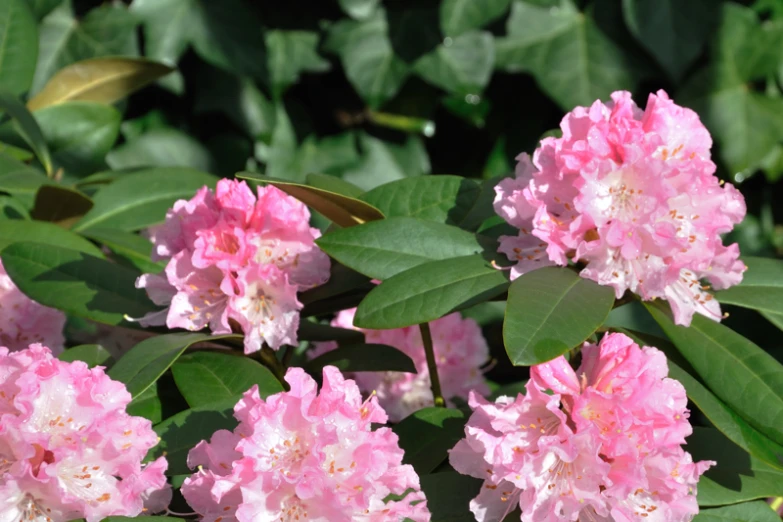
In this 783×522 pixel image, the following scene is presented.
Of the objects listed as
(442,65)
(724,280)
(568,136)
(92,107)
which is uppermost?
(568,136)

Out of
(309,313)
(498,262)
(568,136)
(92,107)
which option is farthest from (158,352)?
(92,107)

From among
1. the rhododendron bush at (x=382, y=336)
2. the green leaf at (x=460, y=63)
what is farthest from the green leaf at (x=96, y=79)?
the green leaf at (x=460, y=63)

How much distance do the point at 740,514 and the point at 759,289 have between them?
0.78 ft

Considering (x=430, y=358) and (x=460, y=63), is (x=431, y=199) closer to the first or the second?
(x=430, y=358)

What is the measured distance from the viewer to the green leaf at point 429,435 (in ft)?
3.04

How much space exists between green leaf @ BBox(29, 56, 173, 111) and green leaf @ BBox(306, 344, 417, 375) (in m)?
0.71

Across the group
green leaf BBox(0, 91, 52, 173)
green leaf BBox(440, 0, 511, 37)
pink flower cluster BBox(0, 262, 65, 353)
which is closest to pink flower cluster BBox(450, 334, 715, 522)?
pink flower cluster BBox(0, 262, 65, 353)

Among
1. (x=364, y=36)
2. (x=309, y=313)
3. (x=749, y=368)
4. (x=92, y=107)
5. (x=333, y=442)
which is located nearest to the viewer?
(x=333, y=442)

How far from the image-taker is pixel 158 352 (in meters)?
0.91

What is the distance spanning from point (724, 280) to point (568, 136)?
0.22 meters

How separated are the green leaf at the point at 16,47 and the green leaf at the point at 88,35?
0.74 m

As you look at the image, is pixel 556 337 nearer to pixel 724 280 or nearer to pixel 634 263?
pixel 634 263

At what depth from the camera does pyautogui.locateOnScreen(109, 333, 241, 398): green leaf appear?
85cm

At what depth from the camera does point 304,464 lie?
0.77 meters
